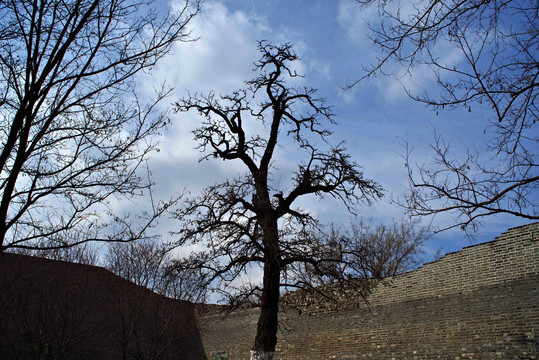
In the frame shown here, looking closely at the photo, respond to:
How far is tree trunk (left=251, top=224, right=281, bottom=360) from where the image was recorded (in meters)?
9.12

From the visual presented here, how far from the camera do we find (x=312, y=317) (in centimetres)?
1775

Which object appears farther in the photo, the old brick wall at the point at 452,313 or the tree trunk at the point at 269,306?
the old brick wall at the point at 452,313

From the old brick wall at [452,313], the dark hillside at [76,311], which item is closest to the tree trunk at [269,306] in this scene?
the dark hillside at [76,311]

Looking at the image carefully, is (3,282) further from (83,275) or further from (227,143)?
(227,143)

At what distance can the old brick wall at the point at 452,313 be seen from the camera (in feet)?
34.6

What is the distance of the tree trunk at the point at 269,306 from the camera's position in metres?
9.12

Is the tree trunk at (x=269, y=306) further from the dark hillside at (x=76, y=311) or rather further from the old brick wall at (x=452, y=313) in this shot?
the old brick wall at (x=452, y=313)

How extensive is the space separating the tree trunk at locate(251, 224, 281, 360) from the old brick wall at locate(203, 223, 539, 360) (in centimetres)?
554

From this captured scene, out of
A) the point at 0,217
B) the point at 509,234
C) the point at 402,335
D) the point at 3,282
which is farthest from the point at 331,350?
the point at 0,217

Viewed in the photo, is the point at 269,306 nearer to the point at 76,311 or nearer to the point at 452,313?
the point at 76,311

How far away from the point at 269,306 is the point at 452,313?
19.2ft

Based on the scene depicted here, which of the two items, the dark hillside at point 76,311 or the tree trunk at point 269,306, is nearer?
the tree trunk at point 269,306

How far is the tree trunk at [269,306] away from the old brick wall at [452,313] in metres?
5.54

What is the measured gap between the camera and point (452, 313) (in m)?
12.2
